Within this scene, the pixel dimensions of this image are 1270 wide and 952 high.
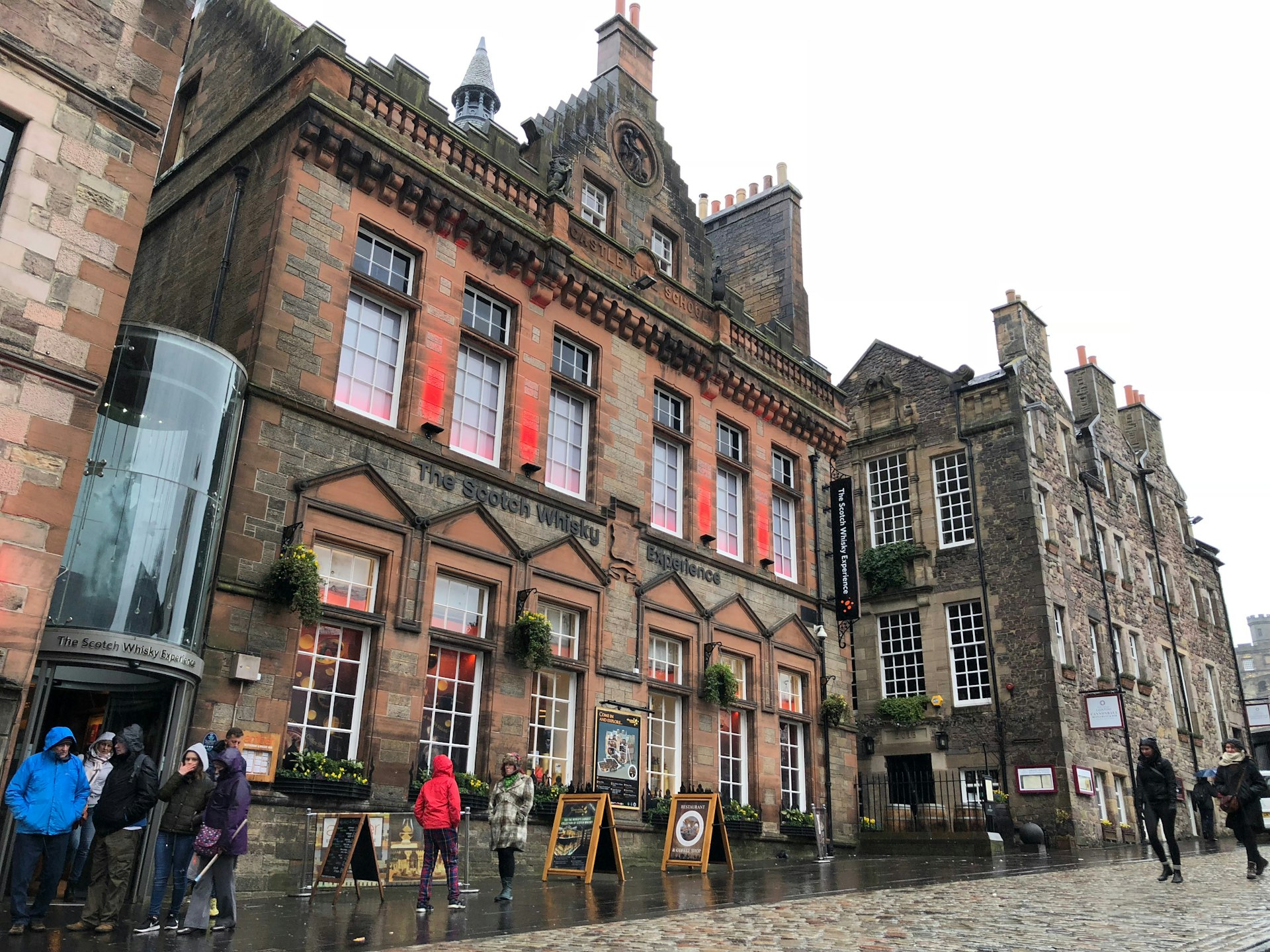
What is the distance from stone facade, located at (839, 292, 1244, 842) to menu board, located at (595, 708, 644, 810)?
45.7 feet

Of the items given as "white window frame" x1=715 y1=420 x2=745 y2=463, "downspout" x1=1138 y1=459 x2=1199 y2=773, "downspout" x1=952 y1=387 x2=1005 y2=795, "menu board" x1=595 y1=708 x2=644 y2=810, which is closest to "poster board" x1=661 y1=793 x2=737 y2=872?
"menu board" x1=595 y1=708 x2=644 y2=810

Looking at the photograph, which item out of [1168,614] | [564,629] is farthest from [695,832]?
[1168,614]

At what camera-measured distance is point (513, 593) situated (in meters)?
15.3

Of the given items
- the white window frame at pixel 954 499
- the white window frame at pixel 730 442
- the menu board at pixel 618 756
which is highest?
the white window frame at pixel 954 499

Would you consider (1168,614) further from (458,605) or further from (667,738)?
(458,605)

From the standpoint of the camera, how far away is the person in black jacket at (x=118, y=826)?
26.7 ft

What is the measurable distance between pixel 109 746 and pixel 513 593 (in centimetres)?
707

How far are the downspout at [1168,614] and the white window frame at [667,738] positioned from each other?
24.0 m

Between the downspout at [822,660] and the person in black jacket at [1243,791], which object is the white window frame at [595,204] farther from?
the person in black jacket at [1243,791]

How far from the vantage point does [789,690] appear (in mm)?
21234

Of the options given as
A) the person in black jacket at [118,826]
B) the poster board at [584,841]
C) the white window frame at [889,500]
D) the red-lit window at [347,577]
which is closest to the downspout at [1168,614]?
the white window frame at [889,500]

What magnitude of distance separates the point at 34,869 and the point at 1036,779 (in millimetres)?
23497

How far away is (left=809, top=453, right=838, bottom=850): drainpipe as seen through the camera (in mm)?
20906

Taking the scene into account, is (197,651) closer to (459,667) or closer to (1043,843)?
(459,667)
